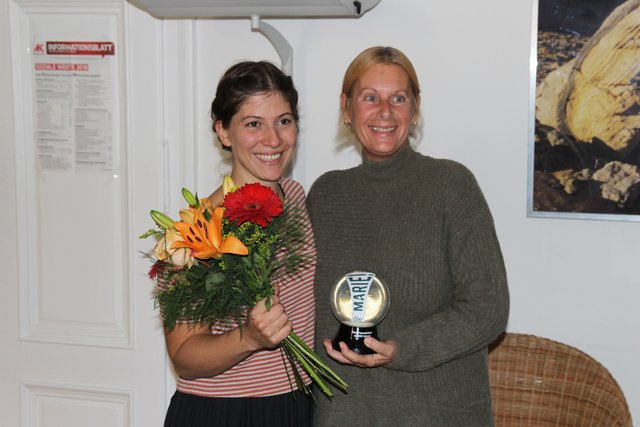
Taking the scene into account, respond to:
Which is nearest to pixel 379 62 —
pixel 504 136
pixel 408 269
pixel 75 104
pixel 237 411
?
pixel 408 269

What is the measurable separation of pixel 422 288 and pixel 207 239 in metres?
0.54

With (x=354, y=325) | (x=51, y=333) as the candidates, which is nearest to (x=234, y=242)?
(x=354, y=325)

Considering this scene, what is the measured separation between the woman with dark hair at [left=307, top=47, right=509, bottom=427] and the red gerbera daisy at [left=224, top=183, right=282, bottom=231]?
369mm

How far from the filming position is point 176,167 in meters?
2.74

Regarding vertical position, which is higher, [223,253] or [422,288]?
[223,253]

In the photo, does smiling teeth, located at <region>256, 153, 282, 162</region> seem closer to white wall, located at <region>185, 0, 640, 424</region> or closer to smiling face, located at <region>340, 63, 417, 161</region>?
smiling face, located at <region>340, 63, 417, 161</region>

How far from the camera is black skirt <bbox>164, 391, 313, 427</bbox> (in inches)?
75.1

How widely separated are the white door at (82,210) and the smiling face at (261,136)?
33.2 inches

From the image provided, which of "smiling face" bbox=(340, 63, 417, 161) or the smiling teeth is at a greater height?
"smiling face" bbox=(340, 63, 417, 161)

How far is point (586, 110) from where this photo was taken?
2404 millimetres

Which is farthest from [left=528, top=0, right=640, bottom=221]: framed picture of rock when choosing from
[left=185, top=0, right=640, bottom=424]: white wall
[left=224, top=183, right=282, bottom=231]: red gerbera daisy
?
[left=224, top=183, right=282, bottom=231]: red gerbera daisy

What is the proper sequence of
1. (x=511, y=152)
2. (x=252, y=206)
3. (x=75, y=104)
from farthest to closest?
(x=75, y=104), (x=511, y=152), (x=252, y=206)

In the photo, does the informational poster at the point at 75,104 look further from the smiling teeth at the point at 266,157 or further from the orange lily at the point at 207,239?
the orange lily at the point at 207,239

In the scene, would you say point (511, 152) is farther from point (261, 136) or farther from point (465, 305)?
point (261, 136)
